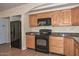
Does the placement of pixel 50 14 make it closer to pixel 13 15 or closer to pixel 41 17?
pixel 41 17

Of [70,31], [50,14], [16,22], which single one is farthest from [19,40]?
[70,31]

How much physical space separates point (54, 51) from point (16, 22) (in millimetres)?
2035

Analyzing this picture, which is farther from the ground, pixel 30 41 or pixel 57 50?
pixel 30 41

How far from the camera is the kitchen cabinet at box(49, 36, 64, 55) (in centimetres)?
385

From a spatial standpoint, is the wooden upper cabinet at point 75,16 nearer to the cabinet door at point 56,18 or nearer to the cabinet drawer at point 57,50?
the cabinet door at point 56,18

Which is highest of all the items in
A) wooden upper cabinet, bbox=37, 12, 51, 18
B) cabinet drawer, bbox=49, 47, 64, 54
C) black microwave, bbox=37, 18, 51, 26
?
wooden upper cabinet, bbox=37, 12, 51, 18

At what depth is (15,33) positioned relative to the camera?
491 centimetres

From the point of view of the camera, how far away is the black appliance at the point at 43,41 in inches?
166

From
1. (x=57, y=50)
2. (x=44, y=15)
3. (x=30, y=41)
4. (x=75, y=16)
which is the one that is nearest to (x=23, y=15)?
(x=44, y=15)

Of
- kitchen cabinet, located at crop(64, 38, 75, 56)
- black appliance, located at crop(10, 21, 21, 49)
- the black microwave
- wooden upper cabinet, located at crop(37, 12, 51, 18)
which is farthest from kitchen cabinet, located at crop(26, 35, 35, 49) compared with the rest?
kitchen cabinet, located at crop(64, 38, 75, 56)

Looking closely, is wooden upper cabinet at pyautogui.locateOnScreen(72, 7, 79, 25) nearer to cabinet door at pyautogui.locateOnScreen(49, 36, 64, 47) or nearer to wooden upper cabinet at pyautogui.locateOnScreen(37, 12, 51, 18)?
cabinet door at pyautogui.locateOnScreen(49, 36, 64, 47)

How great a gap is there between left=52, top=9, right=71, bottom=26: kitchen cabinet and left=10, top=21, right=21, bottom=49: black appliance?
153cm

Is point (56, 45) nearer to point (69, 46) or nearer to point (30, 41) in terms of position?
point (69, 46)

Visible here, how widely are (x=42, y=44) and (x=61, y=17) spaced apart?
120 centimetres
